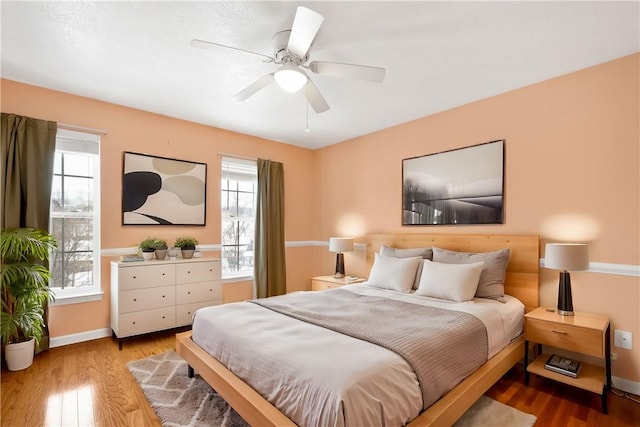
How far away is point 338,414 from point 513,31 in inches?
102

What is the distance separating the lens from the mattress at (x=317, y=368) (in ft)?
4.44

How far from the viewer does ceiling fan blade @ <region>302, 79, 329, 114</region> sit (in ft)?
7.85

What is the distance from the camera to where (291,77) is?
216 cm

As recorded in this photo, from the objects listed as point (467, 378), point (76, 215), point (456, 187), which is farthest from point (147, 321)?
point (456, 187)

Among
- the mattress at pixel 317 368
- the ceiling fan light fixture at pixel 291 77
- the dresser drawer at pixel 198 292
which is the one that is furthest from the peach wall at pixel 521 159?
the ceiling fan light fixture at pixel 291 77

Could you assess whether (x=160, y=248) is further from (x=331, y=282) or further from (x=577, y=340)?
(x=577, y=340)

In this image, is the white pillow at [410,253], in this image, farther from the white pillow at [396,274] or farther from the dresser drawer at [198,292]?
the dresser drawer at [198,292]

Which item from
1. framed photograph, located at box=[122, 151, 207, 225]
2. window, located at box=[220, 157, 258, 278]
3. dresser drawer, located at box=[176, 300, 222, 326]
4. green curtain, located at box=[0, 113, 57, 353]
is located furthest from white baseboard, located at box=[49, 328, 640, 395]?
window, located at box=[220, 157, 258, 278]

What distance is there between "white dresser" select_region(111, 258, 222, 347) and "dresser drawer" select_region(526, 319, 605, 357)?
127 inches

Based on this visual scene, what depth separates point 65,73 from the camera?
279 centimetres

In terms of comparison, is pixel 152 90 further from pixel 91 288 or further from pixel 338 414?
pixel 338 414

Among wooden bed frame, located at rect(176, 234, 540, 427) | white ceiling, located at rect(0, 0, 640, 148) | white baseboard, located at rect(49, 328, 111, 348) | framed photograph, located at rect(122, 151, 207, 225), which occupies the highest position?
white ceiling, located at rect(0, 0, 640, 148)

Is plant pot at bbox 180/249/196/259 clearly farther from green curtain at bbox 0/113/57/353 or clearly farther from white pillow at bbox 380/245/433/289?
white pillow at bbox 380/245/433/289

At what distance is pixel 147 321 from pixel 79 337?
2.26 ft
